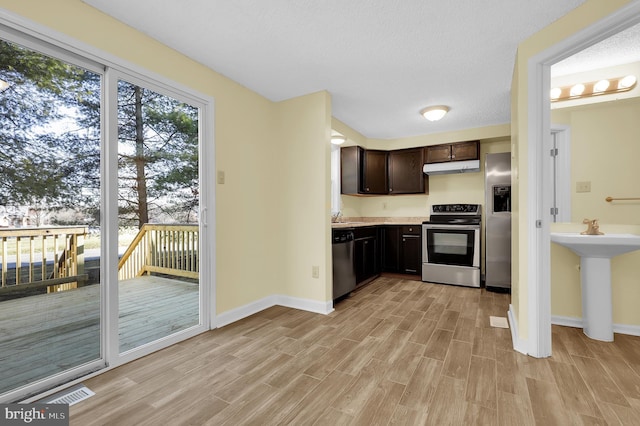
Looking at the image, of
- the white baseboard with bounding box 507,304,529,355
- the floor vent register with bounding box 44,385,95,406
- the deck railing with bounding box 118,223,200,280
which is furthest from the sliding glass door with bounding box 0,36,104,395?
the white baseboard with bounding box 507,304,529,355

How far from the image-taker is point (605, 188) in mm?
2562

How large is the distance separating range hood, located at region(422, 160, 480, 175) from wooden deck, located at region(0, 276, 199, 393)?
13.4 ft

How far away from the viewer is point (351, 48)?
228 centimetres

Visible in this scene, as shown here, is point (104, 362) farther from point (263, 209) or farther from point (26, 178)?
point (263, 209)

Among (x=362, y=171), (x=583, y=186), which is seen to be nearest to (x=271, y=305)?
(x=362, y=171)

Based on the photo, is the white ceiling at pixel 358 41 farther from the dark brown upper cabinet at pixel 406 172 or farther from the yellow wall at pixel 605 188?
Answer: the dark brown upper cabinet at pixel 406 172

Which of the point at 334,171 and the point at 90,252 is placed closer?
the point at 90,252

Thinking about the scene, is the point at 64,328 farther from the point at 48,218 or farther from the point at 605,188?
the point at 605,188

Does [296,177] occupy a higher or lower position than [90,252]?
higher

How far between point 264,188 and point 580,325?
11.2ft

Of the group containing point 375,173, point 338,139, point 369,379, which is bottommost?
point 369,379

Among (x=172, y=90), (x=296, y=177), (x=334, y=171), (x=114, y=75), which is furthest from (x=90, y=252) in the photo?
(x=334, y=171)

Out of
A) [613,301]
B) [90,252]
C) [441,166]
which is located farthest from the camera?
[441,166]

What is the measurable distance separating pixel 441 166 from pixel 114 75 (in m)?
4.26
